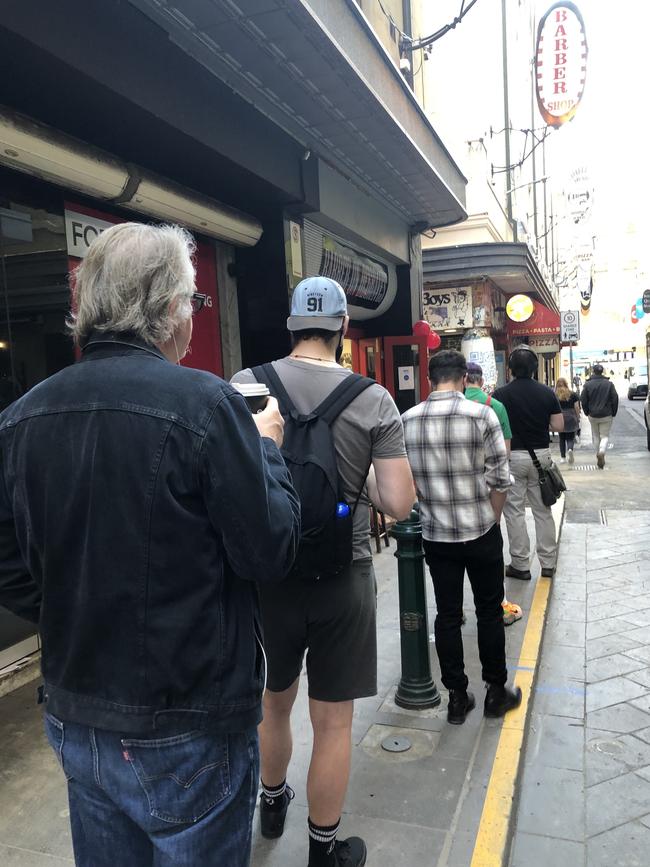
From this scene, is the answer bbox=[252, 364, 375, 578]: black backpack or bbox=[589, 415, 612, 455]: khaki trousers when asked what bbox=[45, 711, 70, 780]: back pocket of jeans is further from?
bbox=[589, 415, 612, 455]: khaki trousers

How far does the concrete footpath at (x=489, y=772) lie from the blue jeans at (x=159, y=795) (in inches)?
50.5

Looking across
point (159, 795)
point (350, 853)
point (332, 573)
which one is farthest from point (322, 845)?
point (159, 795)

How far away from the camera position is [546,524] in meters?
5.84

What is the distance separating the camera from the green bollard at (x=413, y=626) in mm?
3592

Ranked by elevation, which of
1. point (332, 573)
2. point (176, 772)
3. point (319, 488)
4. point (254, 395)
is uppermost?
point (254, 395)

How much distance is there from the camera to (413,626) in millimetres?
3600

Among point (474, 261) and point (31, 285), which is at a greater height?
point (474, 261)

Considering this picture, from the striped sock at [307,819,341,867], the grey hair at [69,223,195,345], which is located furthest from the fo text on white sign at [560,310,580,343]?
the grey hair at [69,223,195,345]

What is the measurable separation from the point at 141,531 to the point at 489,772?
8.16ft

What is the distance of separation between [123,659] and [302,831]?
5.86ft

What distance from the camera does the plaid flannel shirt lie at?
10.9ft

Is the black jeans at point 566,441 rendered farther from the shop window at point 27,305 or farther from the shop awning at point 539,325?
the shop window at point 27,305

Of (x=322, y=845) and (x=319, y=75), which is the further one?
(x=319, y=75)

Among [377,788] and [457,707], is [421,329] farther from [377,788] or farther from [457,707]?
[377,788]
